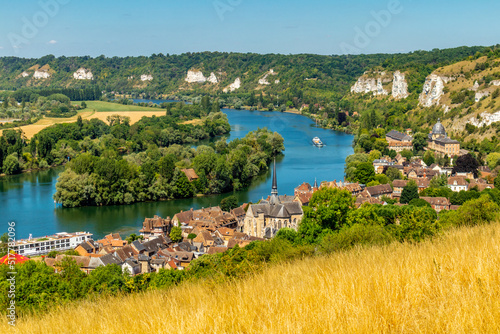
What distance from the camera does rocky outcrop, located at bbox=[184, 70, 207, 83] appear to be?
377 ft

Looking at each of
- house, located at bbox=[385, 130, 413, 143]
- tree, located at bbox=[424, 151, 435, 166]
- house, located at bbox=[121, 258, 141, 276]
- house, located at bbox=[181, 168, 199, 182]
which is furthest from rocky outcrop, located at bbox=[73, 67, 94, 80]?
house, located at bbox=[121, 258, 141, 276]

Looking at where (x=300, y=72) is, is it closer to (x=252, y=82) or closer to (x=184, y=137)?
(x=252, y=82)

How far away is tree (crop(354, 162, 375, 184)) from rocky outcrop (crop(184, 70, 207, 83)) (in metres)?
89.8

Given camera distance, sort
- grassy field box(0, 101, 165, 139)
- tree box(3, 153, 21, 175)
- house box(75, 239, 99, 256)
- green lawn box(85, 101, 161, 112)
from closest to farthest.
Answer: 1. house box(75, 239, 99, 256)
2. tree box(3, 153, 21, 175)
3. grassy field box(0, 101, 165, 139)
4. green lawn box(85, 101, 161, 112)

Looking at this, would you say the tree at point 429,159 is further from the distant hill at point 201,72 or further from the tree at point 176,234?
the distant hill at point 201,72

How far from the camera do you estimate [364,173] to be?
28125mm

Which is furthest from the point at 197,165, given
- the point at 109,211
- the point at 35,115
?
the point at 35,115

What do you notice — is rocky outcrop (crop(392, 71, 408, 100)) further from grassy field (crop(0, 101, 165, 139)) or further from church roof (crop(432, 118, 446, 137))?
grassy field (crop(0, 101, 165, 139))

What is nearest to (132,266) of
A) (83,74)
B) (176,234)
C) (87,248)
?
(87,248)

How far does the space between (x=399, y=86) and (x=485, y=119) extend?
2111cm

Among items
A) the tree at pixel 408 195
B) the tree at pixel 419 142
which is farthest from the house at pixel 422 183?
the tree at pixel 419 142

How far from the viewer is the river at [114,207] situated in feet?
68.6

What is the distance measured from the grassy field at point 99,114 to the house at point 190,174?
873 inches

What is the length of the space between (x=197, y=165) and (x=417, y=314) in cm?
2677
